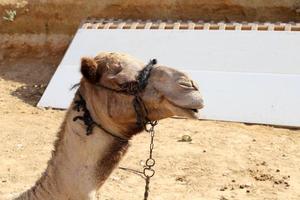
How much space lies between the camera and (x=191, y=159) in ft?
25.7

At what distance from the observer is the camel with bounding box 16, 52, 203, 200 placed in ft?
10.9

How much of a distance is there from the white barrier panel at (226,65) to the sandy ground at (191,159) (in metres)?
0.30

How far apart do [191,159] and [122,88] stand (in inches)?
180

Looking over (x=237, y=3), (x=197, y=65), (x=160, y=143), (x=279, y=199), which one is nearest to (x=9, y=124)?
(x=160, y=143)

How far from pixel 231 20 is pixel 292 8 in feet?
4.25

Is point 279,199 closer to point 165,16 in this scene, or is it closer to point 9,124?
point 9,124

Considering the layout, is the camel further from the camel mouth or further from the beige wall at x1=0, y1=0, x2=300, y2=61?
the beige wall at x1=0, y1=0, x2=300, y2=61

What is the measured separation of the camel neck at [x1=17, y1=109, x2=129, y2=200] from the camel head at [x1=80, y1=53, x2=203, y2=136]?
5.2 inches

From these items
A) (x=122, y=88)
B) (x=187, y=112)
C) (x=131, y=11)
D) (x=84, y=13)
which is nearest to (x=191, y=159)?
(x=122, y=88)

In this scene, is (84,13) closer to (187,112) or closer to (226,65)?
(226,65)

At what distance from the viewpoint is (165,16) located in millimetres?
12789

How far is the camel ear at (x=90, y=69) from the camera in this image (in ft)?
11.1

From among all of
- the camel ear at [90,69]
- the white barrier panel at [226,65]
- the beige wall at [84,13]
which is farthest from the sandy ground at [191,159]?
the beige wall at [84,13]

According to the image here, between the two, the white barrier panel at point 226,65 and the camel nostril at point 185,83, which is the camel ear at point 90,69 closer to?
the camel nostril at point 185,83
